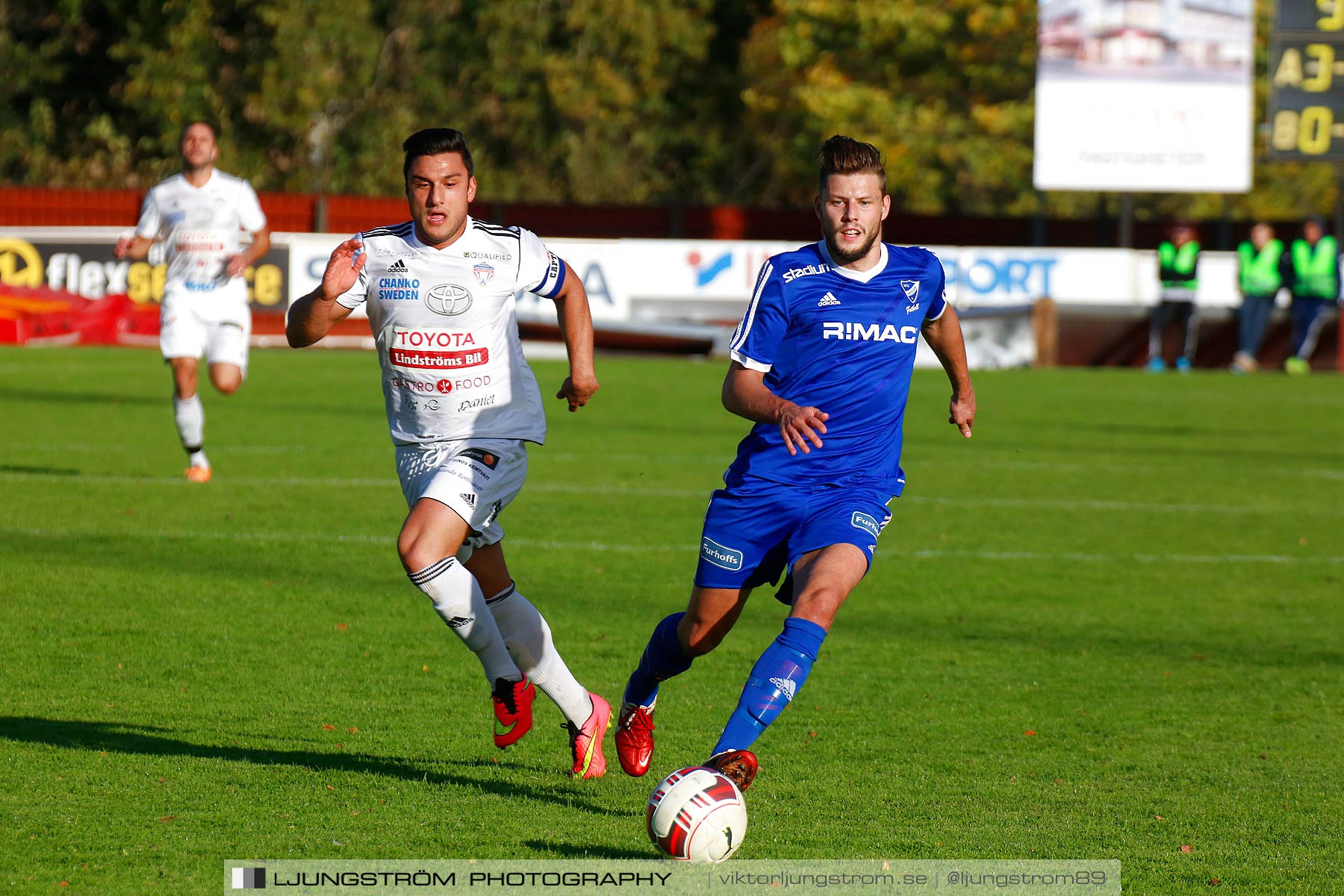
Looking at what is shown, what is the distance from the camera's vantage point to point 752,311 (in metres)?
5.16

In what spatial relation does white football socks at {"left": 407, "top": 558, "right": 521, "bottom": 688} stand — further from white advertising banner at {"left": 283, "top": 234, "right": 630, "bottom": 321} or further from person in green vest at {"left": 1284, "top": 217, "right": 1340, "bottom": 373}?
person in green vest at {"left": 1284, "top": 217, "right": 1340, "bottom": 373}

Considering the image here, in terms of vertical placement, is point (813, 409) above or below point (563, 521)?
above

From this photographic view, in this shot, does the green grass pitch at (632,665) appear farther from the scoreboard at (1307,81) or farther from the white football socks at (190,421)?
the scoreboard at (1307,81)

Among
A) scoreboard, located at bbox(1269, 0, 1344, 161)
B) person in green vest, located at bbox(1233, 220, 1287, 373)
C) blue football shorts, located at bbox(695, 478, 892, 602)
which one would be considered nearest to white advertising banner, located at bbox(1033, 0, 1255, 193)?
scoreboard, located at bbox(1269, 0, 1344, 161)

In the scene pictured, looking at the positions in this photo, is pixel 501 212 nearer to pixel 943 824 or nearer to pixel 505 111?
pixel 505 111

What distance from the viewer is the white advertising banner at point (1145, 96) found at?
27703 mm

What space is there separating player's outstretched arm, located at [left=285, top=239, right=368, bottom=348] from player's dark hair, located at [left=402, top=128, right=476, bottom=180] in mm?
300

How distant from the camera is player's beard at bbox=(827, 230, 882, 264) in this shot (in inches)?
200

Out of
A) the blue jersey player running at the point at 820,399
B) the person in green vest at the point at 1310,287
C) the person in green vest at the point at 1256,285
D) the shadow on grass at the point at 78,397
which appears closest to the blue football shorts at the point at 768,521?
the blue jersey player running at the point at 820,399

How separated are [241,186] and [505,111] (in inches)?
1319

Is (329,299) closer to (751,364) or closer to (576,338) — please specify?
(576,338)

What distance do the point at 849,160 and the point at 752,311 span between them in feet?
1.75

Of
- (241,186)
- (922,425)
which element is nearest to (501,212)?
(922,425)

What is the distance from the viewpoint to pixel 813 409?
4.76 metres
